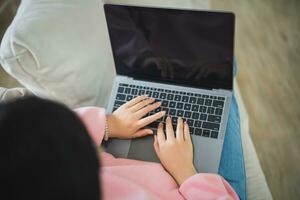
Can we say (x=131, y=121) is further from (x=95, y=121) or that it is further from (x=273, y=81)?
(x=273, y=81)

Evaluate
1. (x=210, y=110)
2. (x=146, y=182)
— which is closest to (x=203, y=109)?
(x=210, y=110)

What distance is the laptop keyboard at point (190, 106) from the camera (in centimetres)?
100

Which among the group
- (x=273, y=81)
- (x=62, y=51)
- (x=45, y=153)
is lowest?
(x=273, y=81)

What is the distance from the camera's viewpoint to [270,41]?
1.87 m

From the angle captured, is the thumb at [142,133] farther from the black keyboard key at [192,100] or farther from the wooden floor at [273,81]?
the wooden floor at [273,81]

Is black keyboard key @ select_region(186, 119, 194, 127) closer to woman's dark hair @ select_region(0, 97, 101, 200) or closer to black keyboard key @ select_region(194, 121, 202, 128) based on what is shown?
black keyboard key @ select_region(194, 121, 202, 128)

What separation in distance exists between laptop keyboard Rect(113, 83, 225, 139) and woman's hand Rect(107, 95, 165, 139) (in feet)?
0.07

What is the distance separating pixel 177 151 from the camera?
949 mm

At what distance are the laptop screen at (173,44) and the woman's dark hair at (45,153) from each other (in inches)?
19.7

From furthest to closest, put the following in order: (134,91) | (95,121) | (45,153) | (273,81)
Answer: (273,81) < (134,91) < (95,121) < (45,153)

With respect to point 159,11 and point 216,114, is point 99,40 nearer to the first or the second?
point 159,11

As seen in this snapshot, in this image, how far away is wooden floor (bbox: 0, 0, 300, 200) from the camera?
1497mm

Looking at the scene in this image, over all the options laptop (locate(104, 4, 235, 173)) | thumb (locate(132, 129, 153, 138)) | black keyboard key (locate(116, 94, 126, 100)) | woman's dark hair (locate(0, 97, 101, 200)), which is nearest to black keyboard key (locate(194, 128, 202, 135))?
laptop (locate(104, 4, 235, 173))

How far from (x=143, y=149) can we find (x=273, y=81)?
0.89 metres
